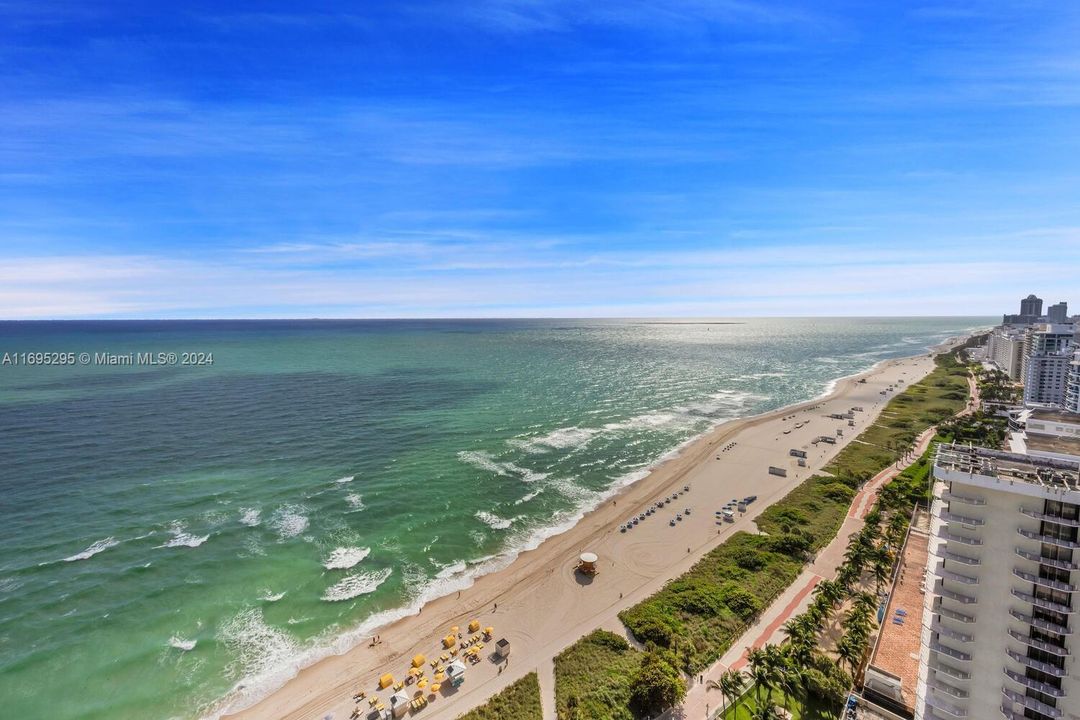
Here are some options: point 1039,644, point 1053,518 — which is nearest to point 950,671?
point 1039,644

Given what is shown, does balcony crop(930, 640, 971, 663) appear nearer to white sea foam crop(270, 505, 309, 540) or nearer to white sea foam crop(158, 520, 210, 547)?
white sea foam crop(270, 505, 309, 540)

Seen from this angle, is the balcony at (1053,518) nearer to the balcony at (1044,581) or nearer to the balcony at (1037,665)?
the balcony at (1044,581)

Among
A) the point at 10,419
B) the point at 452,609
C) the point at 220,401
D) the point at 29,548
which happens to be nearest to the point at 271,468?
the point at 29,548

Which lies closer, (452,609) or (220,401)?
(452,609)

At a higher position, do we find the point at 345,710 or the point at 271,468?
the point at 271,468

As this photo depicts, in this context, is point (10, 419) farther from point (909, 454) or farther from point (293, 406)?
point (909, 454)

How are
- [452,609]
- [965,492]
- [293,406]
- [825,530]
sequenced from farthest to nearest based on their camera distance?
[293,406] < [825,530] < [452,609] < [965,492]

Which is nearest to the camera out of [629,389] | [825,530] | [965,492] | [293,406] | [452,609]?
[965,492]
